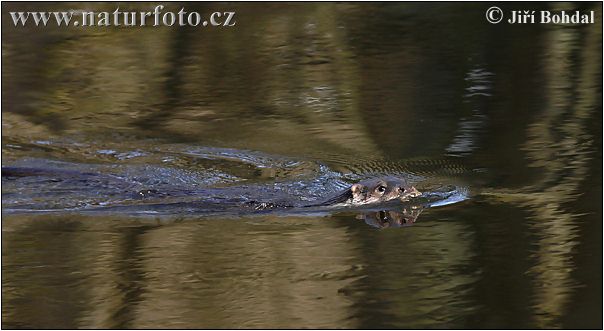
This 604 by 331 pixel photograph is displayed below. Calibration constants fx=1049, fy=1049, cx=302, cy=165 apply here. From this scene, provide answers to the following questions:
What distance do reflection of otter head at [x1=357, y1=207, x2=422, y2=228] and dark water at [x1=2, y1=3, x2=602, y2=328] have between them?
0.09 feet

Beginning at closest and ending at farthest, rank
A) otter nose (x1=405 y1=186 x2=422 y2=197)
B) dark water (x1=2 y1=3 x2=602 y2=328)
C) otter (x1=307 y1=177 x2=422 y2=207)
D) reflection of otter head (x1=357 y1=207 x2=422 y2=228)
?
dark water (x1=2 y1=3 x2=602 y2=328) → reflection of otter head (x1=357 y1=207 x2=422 y2=228) → otter (x1=307 y1=177 x2=422 y2=207) → otter nose (x1=405 y1=186 x2=422 y2=197)

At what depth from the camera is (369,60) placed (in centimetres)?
1194

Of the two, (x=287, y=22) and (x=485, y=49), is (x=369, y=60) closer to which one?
(x=485, y=49)

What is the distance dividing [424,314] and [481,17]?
832 centimetres

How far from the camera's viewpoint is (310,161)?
8.83 meters

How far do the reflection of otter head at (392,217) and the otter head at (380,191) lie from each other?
0.18m

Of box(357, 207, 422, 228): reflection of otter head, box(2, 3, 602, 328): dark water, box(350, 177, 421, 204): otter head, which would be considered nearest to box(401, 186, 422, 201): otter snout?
box(350, 177, 421, 204): otter head

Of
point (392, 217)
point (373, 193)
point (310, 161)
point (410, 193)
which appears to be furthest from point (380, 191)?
point (310, 161)

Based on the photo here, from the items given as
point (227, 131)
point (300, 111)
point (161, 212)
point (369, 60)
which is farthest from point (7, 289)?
point (369, 60)

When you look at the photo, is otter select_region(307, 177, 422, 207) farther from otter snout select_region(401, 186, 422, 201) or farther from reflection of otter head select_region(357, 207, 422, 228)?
reflection of otter head select_region(357, 207, 422, 228)

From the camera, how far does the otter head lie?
25.3 feet

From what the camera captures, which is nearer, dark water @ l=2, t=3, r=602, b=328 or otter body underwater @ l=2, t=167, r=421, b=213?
dark water @ l=2, t=3, r=602, b=328

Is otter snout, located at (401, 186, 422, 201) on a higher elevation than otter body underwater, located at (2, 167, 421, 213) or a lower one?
lower

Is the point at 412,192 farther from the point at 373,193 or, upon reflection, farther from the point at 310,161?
the point at 310,161
